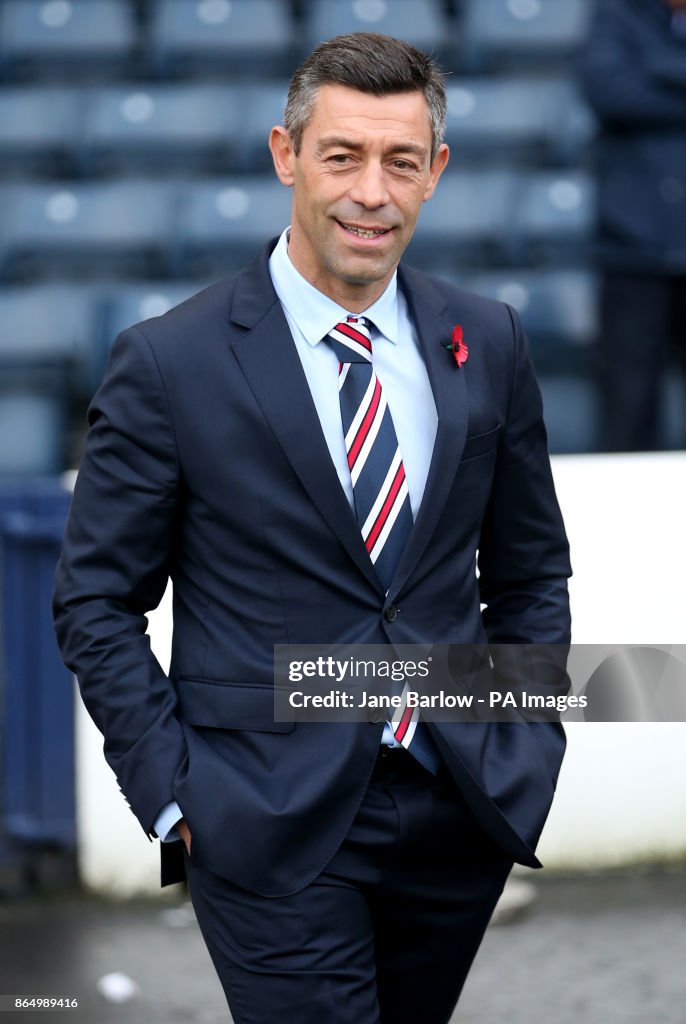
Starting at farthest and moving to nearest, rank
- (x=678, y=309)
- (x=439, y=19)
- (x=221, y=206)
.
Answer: (x=439, y=19)
(x=221, y=206)
(x=678, y=309)

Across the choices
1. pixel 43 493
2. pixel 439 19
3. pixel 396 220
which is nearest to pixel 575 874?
pixel 43 493

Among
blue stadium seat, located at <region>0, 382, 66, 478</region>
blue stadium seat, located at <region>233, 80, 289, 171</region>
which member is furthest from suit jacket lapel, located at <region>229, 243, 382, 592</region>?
blue stadium seat, located at <region>233, 80, 289, 171</region>

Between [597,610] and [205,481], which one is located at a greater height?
[205,481]

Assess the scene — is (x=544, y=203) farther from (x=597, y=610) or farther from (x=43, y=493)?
(x=43, y=493)

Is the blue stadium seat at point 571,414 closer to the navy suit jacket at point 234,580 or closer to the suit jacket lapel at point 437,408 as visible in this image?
the suit jacket lapel at point 437,408

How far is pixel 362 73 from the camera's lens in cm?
203

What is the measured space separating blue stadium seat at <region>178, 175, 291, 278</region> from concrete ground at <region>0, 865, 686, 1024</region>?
8.04ft

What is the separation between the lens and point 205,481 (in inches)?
80.4

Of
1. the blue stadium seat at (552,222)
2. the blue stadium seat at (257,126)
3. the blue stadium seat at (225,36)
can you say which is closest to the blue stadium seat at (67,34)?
the blue stadium seat at (225,36)

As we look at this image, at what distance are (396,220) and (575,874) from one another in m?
2.31

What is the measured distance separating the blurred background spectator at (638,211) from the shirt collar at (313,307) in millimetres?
2568

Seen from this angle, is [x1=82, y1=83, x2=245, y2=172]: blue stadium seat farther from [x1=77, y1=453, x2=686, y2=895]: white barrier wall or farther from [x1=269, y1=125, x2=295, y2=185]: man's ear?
[x1=269, y1=125, x2=295, y2=185]: man's ear

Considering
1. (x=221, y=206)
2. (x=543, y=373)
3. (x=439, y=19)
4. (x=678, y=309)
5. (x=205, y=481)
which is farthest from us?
(x=439, y=19)

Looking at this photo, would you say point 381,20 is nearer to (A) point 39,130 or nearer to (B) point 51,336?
(A) point 39,130
